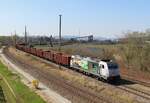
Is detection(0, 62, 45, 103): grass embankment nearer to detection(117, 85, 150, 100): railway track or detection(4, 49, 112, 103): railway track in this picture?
detection(4, 49, 112, 103): railway track

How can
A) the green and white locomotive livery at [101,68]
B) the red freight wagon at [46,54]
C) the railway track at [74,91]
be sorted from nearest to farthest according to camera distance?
the railway track at [74,91], the green and white locomotive livery at [101,68], the red freight wagon at [46,54]

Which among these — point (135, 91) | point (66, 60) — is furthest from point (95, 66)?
point (66, 60)

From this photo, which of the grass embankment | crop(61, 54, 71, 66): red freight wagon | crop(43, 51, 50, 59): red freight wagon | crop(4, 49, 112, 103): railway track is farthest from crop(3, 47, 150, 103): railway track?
crop(43, 51, 50, 59): red freight wagon

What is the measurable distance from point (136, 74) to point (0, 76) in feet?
74.4

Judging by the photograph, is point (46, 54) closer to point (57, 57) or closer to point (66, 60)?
point (57, 57)

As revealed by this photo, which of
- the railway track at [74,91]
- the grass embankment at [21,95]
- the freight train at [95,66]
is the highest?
the freight train at [95,66]

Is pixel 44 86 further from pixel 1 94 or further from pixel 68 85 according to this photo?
pixel 1 94

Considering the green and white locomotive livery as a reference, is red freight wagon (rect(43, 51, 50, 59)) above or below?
below

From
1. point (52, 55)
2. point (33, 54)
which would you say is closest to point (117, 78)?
point (52, 55)

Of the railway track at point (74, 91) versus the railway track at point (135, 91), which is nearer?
the railway track at point (74, 91)

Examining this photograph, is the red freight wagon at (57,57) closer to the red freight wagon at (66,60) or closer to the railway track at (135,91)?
the red freight wagon at (66,60)

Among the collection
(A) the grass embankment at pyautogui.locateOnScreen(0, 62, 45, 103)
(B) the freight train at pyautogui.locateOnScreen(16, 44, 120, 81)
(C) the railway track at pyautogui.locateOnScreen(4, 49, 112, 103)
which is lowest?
(A) the grass embankment at pyautogui.locateOnScreen(0, 62, 45, 103)

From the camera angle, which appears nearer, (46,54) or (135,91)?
(135,91)

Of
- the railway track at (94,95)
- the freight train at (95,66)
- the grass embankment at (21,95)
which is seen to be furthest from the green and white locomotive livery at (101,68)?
the grass embankment at (21,95)
